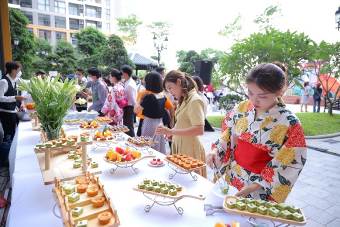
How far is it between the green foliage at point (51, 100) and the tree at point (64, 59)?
63.1 feet

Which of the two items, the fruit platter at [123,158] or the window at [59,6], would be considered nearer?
the fruit platter at [123,158]

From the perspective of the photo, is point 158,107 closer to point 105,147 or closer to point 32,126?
point 105,147

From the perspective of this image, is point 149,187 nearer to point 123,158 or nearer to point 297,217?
point 123,158

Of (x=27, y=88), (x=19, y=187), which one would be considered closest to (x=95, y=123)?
(x=27, y=88)

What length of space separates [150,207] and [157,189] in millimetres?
98

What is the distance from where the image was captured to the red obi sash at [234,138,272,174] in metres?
1.34

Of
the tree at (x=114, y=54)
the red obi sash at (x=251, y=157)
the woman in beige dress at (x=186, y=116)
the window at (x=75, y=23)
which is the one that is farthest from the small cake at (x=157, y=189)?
the window at (x=75, y=23)

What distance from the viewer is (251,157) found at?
4.53 feet

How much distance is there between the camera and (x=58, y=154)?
79.1 inches

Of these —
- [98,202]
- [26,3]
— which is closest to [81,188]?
[98,202]

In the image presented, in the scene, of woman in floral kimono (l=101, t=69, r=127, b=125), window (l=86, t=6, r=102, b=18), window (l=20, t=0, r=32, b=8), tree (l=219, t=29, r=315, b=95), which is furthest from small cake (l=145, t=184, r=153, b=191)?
window (l=86, t=6, r=102, b=18)

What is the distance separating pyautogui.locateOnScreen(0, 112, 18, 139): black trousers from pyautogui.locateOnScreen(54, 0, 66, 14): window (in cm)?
3823

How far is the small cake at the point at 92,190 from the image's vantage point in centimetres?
129

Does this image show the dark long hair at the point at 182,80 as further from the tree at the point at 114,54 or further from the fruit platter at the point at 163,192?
the tree at the point at 114,54
